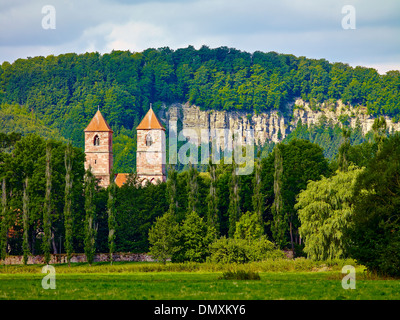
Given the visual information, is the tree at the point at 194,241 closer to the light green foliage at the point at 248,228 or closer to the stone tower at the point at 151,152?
the light green foliage at the point at 248,228

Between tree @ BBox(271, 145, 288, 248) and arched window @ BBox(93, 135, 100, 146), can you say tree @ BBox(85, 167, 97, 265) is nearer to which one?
tree @ BBox(271, 145, 288, 248)

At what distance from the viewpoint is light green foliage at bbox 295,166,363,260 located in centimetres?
6272

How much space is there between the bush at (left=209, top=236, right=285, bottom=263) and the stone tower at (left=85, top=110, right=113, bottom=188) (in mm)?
45602

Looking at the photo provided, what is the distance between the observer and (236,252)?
61375mm

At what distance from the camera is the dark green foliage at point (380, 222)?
42906 millimetres

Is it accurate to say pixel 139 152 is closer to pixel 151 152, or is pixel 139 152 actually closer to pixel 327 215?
pixel 151 152

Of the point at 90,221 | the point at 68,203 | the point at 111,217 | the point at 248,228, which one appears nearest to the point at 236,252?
the point at 248,228

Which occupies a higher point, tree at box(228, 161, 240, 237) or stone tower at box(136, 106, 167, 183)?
stone tower at box(136, 106, 167, 183)

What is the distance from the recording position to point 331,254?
62.4 m

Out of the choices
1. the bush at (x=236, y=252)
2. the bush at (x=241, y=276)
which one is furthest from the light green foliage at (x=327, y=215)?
the bush at (x=241, y=276)

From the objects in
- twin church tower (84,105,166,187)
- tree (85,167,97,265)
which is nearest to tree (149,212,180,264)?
tree (85,167,97,265)

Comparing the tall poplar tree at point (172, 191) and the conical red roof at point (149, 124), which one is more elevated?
the conical red roof at point (149, 124)

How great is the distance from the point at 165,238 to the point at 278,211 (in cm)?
1579
